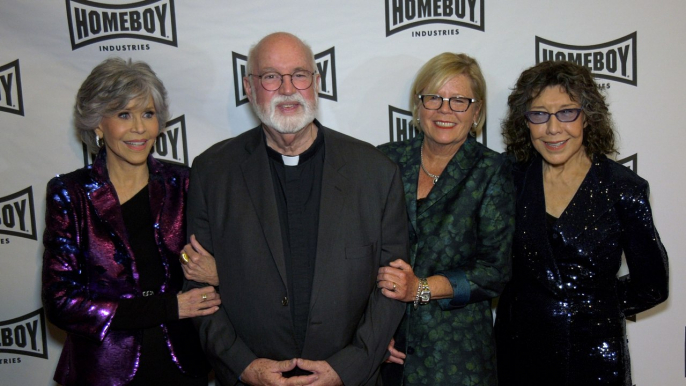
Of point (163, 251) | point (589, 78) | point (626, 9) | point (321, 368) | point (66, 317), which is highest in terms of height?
point (626, 9)

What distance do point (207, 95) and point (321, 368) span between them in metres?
1.52

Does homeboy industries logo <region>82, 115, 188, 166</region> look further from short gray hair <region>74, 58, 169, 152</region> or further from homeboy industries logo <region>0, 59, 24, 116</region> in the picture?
short gray hair <region>74, 58, 169, 152</region>

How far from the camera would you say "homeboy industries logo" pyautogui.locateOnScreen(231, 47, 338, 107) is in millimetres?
2709

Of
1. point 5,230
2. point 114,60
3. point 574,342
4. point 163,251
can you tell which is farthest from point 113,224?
point 574,342

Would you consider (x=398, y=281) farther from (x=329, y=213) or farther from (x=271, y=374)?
(x=271, y=374)

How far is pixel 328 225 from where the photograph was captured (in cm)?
183

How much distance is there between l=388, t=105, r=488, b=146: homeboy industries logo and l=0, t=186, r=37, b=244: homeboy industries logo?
70.7 inches

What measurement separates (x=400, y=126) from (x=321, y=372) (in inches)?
53.6

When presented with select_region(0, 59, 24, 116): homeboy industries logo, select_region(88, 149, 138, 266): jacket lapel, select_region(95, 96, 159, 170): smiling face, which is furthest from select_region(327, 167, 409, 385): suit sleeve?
select_region(0, 59, 24, 116): homeboy industries logo

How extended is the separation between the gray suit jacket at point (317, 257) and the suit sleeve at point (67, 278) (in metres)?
0.37

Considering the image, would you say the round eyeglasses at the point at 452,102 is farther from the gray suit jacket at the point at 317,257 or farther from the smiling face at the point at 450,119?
the gray suit jacket at the point at 317,257

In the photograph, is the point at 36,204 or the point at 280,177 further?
the point at 36,204

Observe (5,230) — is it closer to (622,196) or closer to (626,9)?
(622,196)

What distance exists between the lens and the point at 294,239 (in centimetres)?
187
